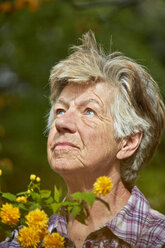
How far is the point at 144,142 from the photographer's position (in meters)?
2.88

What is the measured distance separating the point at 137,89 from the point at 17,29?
239 inches

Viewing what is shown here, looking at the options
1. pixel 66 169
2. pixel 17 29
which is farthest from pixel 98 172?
pixel 17 29

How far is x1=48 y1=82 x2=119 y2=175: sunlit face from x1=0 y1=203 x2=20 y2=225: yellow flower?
18.7 inches

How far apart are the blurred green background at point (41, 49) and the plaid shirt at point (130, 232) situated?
4.89m

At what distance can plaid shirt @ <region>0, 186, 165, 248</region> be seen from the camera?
2539mm

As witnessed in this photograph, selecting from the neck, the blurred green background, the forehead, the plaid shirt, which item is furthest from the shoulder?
the blurred green background

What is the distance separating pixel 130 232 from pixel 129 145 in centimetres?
50

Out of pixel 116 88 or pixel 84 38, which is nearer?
pixel 116 88

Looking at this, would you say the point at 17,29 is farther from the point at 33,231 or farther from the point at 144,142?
the point at 33,231

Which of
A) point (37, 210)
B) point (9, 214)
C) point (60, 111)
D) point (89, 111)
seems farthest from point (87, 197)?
point (60, 111)

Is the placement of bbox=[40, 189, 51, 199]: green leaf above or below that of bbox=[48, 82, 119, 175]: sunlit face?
below

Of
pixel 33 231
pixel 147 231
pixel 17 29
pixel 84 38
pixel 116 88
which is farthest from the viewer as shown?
pixel 17 29

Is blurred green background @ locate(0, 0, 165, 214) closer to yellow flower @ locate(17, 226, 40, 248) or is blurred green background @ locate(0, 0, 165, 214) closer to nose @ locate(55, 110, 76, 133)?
nose @ locate(55, 110, 76, 133)

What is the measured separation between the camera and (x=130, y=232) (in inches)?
103
